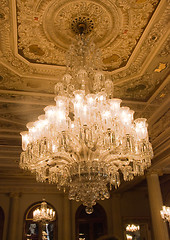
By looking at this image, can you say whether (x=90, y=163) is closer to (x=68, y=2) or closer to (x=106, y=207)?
(x=68, y=2)

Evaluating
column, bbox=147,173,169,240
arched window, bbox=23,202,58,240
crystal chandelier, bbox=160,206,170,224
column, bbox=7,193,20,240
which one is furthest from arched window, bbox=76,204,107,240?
crystal chandelier, bbox=160,206,170,224

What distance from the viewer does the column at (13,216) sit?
38.7 ft

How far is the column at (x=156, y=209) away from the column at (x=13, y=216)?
6.68 m

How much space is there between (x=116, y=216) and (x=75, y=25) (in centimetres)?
1163

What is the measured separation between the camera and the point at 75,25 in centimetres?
460

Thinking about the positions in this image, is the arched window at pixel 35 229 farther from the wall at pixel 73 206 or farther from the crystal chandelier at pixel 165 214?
the crystal chandelier at pixel 165 214

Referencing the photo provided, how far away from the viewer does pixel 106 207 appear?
14.2 m

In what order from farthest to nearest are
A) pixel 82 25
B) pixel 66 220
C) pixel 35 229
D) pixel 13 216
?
pixel 35 229
pixel 66 220
pixel 13 216
pixel 82 25

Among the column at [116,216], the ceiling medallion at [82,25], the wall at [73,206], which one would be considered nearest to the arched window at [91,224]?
the wall at [73,206]

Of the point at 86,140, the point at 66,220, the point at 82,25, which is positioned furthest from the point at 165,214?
the point at 82,25

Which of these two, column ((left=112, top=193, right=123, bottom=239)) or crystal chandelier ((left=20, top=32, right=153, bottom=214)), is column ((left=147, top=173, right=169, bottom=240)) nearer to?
column ((left=112, top=193, right=123, bottom=239))

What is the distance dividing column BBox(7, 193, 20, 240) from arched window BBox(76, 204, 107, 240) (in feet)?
11.0

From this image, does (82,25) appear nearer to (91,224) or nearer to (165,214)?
(165,214)

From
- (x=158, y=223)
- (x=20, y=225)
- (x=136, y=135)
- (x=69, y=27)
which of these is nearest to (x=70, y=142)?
(x=136, y=135)
